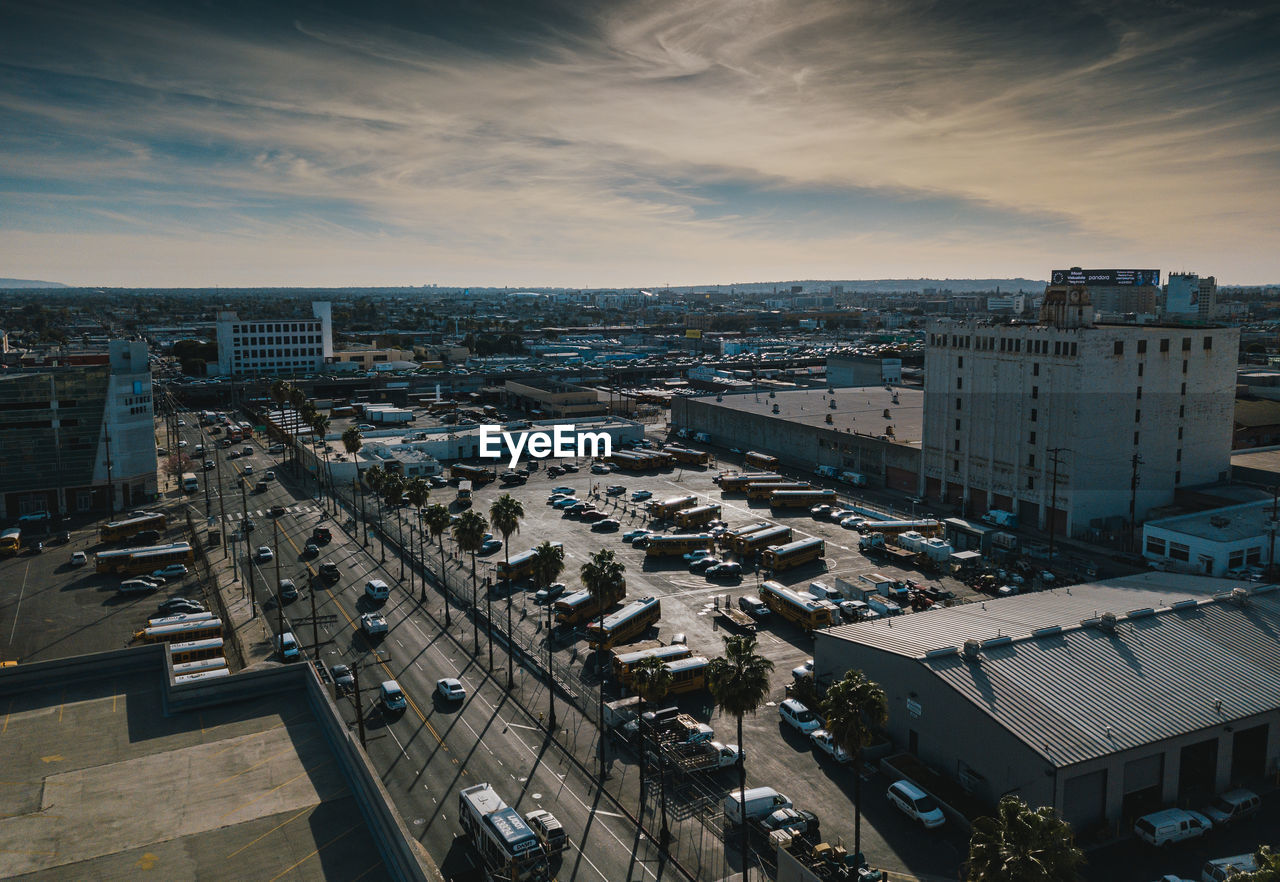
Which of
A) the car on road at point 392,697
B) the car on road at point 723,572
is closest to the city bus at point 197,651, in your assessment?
the car on road at point 392,697

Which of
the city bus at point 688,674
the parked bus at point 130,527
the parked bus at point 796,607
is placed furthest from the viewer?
the parked bus at point 130,527

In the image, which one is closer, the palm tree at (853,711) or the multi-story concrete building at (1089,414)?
the palm tree at (853,711)

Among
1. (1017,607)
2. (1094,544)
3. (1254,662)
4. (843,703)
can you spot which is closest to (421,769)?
(843,703)

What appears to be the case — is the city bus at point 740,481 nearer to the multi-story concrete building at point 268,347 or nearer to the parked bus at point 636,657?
the parked bus at point 636,657

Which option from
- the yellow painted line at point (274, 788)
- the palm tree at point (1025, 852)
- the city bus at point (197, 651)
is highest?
the palm tree at point (1025, 852)

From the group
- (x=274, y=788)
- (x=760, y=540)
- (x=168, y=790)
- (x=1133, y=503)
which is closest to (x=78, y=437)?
(x=760, y=540)

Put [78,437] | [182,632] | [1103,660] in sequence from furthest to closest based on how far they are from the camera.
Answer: [78,437] → [182,632] → [1103,660]

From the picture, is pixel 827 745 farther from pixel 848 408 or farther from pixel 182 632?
pixel 848 408
